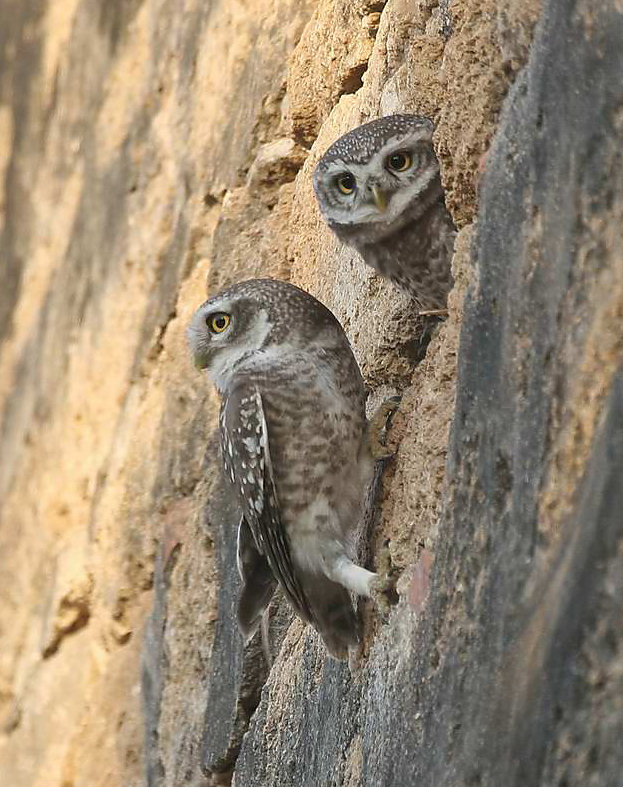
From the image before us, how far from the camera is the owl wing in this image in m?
3.85

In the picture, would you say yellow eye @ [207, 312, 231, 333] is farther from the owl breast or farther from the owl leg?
the owl leg

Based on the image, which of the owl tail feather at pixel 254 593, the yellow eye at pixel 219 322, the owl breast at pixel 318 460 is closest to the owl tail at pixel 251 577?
the owl tail feather at pixel 254 593

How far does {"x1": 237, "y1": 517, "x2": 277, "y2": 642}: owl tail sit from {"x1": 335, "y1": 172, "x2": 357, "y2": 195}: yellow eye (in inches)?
38.6

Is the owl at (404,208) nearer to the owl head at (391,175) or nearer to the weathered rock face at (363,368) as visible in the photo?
the owl head at (391,175)

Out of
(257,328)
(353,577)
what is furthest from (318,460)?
(257,328)

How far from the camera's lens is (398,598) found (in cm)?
334

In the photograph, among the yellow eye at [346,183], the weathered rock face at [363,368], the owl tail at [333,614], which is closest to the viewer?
the weathered rock face at [363,368]

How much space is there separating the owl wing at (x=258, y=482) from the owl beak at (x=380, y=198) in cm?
59

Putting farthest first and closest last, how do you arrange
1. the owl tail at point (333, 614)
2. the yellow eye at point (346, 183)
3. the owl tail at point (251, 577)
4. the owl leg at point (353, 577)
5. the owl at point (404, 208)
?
the owl tail at point (251, 577), the yellow eye at point (346, 183), the owl at point (404, 208), the owl tail at point (333, 614), the owl leg at point (353, 577)

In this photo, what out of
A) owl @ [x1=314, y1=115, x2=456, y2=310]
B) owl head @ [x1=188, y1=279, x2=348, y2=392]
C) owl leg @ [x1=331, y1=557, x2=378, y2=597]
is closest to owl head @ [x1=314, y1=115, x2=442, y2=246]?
owl @ [x1=314, y1=115, x2=456, y2=310]

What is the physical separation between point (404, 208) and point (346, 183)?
1.00 feet

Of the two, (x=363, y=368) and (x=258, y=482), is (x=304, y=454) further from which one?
(x=363, y=368)

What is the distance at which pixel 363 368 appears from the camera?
437 cm

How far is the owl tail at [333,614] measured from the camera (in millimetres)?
3705
